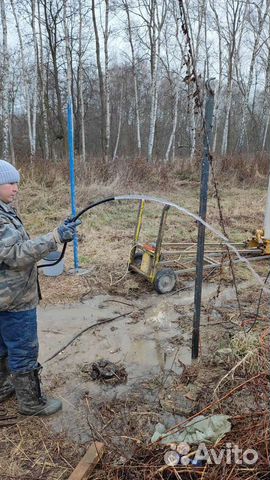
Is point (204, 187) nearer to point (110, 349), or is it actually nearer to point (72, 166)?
point (110, 349)

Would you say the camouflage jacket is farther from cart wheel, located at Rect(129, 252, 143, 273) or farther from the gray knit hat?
cart wheel, located at Rect(129, 252, 143, 273)

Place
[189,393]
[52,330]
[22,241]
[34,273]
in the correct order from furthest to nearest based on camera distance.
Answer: [52,330] → [189,393] → [34,273] → [22,241]

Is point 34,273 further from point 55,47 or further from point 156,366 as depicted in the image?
point 55,47

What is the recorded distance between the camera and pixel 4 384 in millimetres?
2943

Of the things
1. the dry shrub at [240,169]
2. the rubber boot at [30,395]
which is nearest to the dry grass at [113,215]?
the dry shrub at [240,169]

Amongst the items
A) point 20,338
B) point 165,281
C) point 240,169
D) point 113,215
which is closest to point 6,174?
point 20,338

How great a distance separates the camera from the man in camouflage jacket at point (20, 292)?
2418 millimetres

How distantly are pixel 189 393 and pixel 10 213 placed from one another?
193 cm

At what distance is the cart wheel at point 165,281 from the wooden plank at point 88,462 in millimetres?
2761

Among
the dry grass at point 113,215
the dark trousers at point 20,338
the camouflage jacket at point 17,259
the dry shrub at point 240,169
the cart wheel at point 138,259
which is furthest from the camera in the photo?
the dry shrub at point 240,169

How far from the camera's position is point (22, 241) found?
8.16 ft

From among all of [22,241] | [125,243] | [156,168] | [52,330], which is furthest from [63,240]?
[156,168]

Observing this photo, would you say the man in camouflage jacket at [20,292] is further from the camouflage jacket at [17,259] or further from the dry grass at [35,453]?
the dry grass at [35,453]

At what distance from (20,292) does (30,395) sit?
2.64 feet
